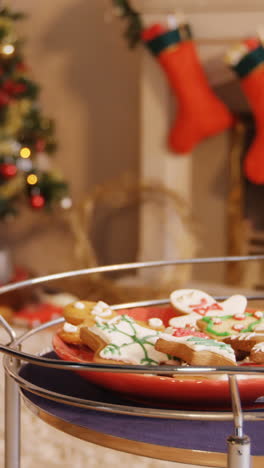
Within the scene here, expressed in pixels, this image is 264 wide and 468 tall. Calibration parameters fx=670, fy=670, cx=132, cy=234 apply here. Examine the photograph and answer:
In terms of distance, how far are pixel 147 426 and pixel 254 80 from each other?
6.43 ft

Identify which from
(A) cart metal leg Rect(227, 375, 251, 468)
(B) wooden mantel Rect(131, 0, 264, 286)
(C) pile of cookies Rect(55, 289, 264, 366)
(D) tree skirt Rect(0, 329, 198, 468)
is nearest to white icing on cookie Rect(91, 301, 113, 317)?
(C) pile of cookies Rect(55, 289, 264, 366)

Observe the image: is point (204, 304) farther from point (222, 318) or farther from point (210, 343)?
point (210, 343)

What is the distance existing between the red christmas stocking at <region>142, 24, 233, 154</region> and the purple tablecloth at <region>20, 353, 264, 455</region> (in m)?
1.97

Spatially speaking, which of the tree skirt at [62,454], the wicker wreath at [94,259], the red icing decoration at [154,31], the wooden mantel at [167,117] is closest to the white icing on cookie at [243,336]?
the tree skirt at [62,454]

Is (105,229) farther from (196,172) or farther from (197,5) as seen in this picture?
(197,5)

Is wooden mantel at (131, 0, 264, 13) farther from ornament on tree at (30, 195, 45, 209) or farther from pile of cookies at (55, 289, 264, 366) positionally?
pile of cookies at (55, 289, 264, 366)

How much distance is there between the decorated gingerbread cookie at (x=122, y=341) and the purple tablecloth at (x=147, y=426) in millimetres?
42

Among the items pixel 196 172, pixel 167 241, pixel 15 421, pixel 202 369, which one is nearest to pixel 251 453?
pixel 202 369

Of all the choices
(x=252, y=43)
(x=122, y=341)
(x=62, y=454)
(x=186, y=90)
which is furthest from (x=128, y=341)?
(x=186, y=90)

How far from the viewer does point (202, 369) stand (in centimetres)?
50

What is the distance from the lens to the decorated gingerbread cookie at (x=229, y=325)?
69 centimetres

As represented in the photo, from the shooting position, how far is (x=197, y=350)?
0.58 metres

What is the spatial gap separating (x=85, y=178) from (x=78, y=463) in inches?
71.6

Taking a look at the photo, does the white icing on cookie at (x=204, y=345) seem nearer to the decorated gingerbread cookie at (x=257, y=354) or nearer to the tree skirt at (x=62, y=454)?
the decorated gingerbread cookie at (x=257, y=354)
